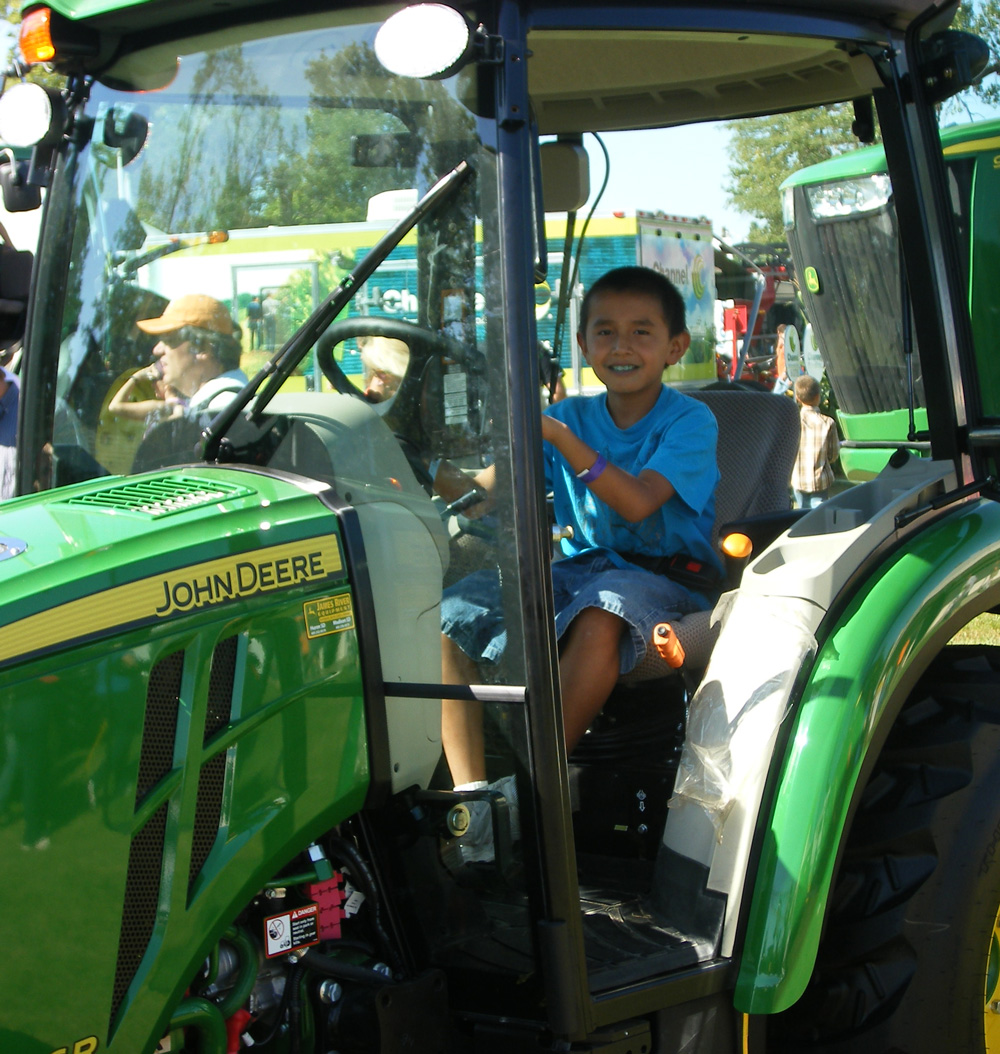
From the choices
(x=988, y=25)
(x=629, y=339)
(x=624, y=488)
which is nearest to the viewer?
(x=624, y=488)

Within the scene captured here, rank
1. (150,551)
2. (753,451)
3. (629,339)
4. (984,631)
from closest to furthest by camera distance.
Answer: (150,551) < (629,339) < (753,451) < (984,631)

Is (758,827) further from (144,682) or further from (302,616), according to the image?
(144,682)

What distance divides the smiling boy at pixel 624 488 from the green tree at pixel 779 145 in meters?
0.71

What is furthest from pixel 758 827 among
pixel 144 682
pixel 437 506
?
pixel 144 682

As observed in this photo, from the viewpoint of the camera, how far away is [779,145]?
16.2 feet

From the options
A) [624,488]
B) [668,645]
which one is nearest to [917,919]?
A: [668,645]

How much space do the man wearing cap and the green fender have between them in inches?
43.4

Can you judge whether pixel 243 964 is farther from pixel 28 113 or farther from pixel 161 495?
pixel 28 113

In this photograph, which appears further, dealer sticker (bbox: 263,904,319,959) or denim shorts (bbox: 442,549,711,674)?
denim shorts (bbox: 442,549,711,674)

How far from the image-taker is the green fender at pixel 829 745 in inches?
75.7

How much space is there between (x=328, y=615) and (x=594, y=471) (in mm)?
734

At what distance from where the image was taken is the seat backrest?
293cm

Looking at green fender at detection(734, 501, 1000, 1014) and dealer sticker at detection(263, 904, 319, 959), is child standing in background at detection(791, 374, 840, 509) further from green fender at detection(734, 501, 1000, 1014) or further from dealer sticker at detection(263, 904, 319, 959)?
dealer sticker at detection(263, 904, 319, 959)

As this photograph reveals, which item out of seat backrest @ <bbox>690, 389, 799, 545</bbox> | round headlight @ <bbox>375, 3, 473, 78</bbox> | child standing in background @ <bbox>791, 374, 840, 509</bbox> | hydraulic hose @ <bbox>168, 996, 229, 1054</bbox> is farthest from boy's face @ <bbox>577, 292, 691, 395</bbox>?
child standing in background @ <bbox>791, 374, 840, 509</bbox>
